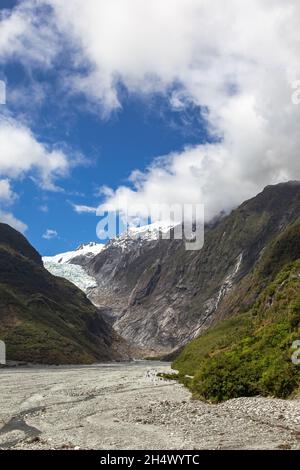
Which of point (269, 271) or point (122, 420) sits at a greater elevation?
point (269, 271)

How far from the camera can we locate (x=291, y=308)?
57.7 m

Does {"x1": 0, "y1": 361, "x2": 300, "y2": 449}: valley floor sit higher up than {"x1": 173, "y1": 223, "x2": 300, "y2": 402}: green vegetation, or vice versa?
{"x1": 173, "y1": 223, "x2": 300, "y2": 402}: green vegetation

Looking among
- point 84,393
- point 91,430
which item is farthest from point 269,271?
point 91,430

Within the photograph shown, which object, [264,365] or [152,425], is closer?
[152,425]

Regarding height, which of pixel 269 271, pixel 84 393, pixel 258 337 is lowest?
pixel 84 393

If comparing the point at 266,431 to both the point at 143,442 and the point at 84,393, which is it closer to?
the point at 143,442

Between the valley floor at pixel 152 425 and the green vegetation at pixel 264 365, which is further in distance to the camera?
the green vegetation at pixel 264 365

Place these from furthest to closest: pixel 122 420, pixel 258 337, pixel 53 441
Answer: pixel 258 337 → pixel 122 420 → pixel 53 441

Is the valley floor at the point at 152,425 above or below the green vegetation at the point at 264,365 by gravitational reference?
below

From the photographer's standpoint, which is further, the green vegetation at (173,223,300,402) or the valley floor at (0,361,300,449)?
the green vegetation at (173,223,300,402)

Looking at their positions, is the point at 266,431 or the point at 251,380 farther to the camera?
the point at 251,380

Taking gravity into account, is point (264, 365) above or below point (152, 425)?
above

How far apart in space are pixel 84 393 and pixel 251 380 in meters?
29.4
